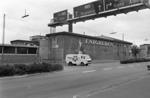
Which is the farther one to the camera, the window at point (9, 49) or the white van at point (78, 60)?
the window at point (9, 49)

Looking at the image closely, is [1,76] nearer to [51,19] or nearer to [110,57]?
[51,19]

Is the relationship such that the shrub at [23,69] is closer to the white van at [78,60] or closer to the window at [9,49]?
the white van at [78,60]

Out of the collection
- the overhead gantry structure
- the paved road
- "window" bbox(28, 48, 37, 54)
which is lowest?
the paved road

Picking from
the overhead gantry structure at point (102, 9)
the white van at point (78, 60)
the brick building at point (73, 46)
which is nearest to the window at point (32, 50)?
the brick building at point (73, 46)

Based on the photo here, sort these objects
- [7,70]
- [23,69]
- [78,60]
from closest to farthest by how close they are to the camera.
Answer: [7,70] < [23,69] < [78,60]

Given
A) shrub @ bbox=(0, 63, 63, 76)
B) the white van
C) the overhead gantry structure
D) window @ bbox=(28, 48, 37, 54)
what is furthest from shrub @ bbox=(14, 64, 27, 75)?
window @ bbox=(28, 48, 37, 54)

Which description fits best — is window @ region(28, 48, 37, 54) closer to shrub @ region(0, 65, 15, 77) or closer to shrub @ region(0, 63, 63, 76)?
shrub @ region(0, 63, 63, 76)

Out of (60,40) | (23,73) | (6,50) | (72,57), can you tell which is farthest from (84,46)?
(23,73)

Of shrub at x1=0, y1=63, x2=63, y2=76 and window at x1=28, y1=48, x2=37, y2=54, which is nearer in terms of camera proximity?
shrub at x1=0, y1=63, x2=63, y2=76

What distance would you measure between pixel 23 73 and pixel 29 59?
75.3ft

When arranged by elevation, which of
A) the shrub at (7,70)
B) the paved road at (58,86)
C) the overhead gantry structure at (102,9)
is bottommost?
the paved road at (58,86)

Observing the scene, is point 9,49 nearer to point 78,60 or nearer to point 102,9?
point 78,60

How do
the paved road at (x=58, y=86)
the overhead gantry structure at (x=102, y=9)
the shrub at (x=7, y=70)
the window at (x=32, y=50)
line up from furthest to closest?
the window at (x=32, y=50)
the overhead gantry structure at (x=102, y=9)
the shrub at (x=7, y=70)
the paved road at (x=58, y=86)

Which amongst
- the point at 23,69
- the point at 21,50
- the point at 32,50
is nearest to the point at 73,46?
the point at 32,50
